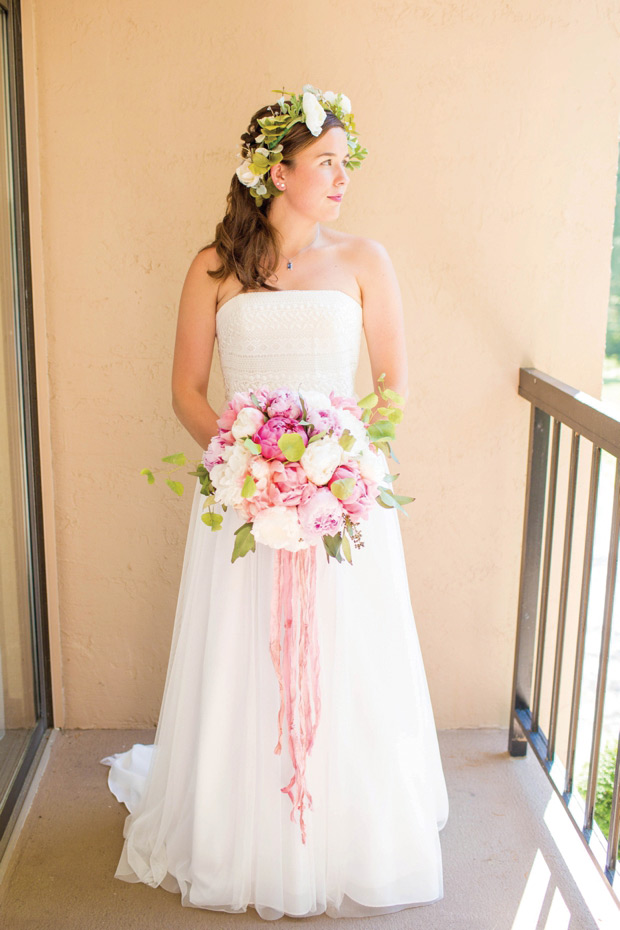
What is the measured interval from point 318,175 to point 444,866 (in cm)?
182

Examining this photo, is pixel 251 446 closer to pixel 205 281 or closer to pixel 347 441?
pixel 347 441

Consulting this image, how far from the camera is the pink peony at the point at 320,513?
175 centimetres

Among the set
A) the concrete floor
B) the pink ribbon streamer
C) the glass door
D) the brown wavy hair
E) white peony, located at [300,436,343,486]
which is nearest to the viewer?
white peony, located at [300,436,343,486]

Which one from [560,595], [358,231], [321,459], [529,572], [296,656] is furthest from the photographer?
[529,572]

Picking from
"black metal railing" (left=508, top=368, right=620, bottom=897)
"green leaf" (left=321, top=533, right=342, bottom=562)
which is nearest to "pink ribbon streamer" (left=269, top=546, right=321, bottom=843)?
"green leaf" (left=321, top=533, right=342, bottom=562)

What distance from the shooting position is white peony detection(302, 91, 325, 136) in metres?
2.09

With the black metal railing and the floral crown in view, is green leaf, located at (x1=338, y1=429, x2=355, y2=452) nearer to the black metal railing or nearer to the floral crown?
the black metal railing

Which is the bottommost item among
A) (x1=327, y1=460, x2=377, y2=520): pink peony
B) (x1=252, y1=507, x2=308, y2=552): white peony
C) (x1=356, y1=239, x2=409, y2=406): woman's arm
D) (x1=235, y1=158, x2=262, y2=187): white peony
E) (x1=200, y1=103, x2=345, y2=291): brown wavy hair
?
(x1=252, y1=507, x2=308, y2=552): white peony

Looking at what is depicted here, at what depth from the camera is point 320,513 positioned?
1.75 m

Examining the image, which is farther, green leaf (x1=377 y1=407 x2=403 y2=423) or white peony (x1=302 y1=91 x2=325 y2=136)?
white peony (x1=302 y1=91 x2=325 y2=136)

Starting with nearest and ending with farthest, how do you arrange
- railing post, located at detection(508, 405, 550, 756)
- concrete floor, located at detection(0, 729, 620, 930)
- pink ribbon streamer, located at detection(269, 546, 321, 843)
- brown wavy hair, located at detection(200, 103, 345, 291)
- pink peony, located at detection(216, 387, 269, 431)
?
pink peony, located at detection(216, 387, 269, 431) → pink ribbon streamer, located at detection(269, 546, 321, 843) → concrete floor, located at detection(0, 729, 620, 930) → brown wavy hair, located at detection(200, 103, 345, 291) → railing post, located at detection(508, 405, 550, 756)

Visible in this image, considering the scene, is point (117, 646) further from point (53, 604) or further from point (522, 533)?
point (522, 533)

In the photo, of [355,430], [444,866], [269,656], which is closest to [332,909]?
[444,866]

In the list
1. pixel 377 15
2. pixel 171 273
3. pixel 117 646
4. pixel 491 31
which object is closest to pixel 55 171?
pixel 171 273
